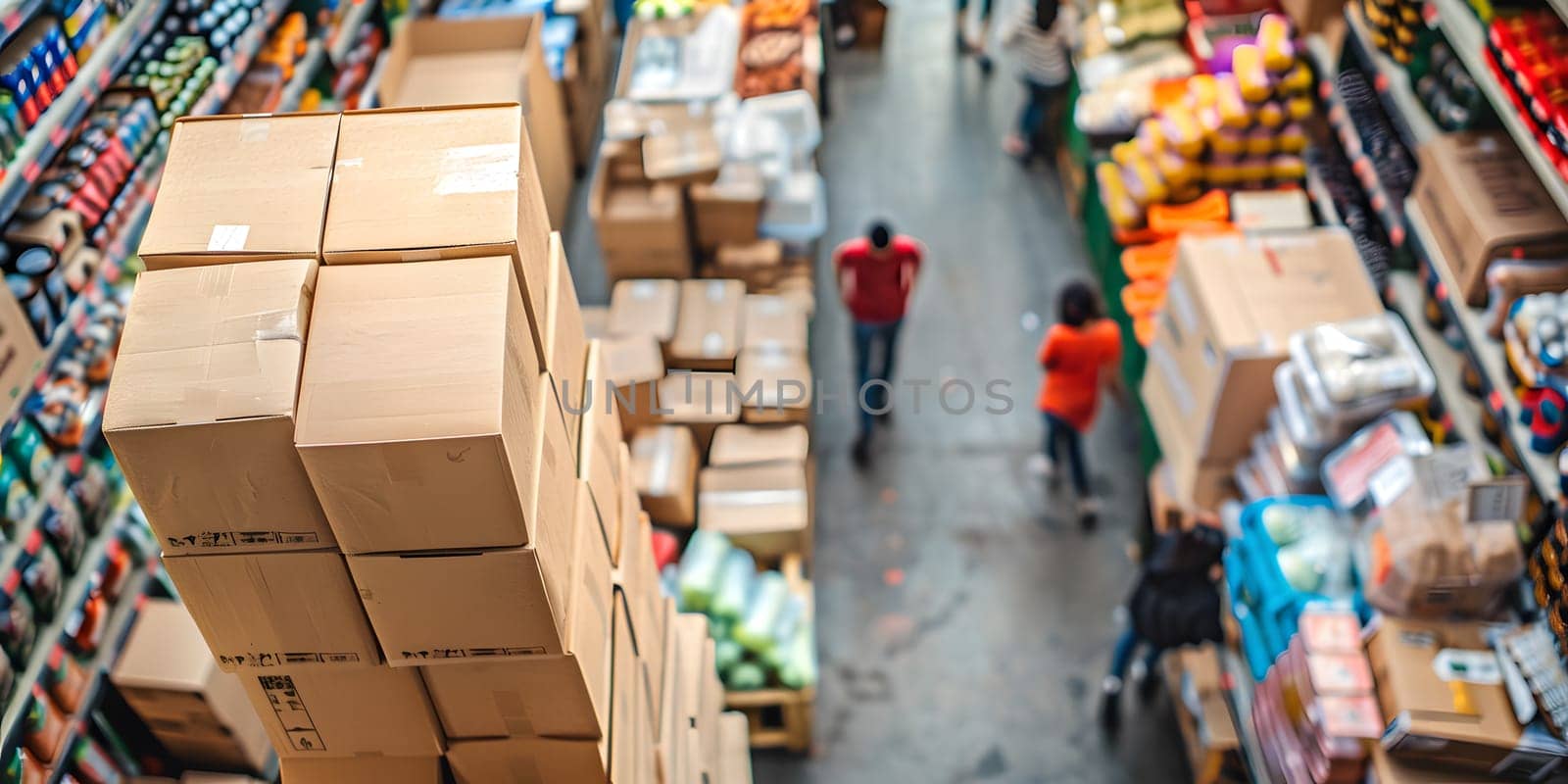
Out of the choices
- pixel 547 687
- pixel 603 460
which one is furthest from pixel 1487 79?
pixel 547 687

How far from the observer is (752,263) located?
586 cm

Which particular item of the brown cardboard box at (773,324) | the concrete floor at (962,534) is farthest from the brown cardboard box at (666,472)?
the concrete floor at (962,534)

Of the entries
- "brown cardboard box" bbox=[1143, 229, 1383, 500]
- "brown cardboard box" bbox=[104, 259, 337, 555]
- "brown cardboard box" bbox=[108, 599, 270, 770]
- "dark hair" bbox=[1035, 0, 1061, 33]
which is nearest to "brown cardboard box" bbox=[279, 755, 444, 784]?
"brown cardboard box" bbox=[104, 259, 337, 555]

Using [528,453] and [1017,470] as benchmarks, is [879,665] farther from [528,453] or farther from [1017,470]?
[528,453]

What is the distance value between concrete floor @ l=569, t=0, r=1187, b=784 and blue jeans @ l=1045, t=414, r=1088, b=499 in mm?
186

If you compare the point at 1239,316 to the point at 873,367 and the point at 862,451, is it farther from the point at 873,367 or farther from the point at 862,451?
the point at 873,367

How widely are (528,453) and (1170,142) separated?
4379 mm

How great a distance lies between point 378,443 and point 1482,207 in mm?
3699

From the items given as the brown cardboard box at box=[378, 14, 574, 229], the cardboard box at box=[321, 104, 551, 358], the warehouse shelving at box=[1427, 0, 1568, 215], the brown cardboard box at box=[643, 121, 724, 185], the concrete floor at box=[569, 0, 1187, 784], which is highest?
the cardboard box at box=[321, 104, 551, 358]

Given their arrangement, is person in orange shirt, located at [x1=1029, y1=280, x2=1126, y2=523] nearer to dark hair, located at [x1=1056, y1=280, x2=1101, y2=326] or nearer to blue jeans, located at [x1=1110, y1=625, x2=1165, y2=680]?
dark hair, located at [x1=1056, y1=280, x2=1101, y2=326]

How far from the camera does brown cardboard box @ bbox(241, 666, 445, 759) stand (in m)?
Result: 2.48

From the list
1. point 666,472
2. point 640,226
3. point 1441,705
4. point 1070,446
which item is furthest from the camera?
point 640,226

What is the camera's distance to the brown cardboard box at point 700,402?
16.7ft

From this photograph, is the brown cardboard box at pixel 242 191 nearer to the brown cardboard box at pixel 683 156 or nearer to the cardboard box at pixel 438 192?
the cardboard box at pixel 438 192
